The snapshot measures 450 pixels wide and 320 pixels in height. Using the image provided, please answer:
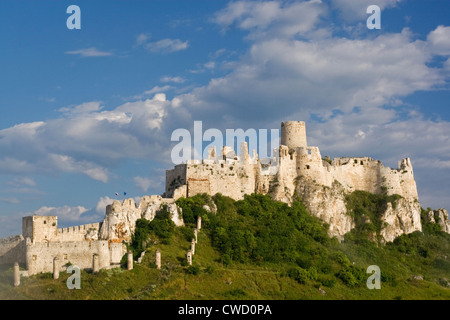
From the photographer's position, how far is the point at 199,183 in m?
77.2

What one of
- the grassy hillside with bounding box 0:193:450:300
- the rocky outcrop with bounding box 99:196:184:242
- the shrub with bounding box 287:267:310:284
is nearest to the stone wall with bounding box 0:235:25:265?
the grassy hillside with bounding box 0:193:450:300

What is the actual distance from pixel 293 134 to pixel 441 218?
79.6 ft

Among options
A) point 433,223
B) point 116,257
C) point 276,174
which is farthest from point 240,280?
point 433,223

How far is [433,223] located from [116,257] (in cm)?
4798

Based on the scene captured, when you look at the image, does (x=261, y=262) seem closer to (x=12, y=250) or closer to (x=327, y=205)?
(x=327, y=205)

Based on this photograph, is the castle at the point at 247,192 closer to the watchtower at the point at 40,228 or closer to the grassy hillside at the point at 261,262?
the watchtower at the point at 40,228

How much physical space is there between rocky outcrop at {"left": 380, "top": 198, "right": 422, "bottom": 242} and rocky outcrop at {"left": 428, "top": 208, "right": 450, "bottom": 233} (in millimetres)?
4219

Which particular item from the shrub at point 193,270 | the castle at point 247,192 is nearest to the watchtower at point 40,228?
the castle at point 247,192

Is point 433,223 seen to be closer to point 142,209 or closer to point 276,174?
point 276,174

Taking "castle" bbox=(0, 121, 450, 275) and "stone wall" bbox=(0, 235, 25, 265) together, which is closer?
"castle" bbox=(0, 121, 450, 275)

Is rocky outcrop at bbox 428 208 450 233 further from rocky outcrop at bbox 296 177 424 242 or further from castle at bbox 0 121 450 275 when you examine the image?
rocky outcrop at bbox 296 177 424 242

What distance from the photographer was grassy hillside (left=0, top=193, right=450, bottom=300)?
189ft

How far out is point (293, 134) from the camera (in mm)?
86750
